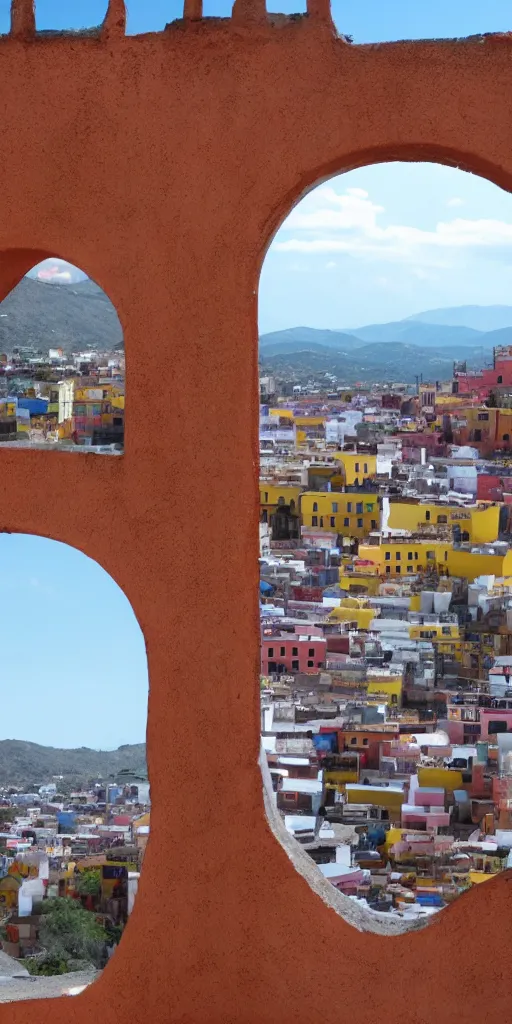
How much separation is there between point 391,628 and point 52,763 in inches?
214

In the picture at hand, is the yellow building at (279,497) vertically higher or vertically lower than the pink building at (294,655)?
higher

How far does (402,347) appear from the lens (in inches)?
1051

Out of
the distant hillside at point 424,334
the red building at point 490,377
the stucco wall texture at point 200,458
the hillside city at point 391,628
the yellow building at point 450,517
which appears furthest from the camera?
the distant hillside at point 424,334

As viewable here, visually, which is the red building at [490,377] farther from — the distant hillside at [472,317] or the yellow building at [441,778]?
the yellow building at [441,778]

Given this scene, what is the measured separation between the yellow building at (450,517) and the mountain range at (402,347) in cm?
411

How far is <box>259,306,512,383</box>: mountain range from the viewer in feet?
79.7

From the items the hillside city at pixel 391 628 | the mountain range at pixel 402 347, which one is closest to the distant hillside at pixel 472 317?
the mountain range at pixel 402 347

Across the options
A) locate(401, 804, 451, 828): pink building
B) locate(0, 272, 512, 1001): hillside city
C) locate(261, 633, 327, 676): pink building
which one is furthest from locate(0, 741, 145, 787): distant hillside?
locate(261, 633, 327, 676): pink building

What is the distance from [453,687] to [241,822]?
9852 mm

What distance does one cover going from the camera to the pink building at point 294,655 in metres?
12.1

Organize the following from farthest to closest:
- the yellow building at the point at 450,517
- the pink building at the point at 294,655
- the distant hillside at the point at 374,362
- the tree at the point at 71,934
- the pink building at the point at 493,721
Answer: the distant hillside at the point at 374,362, the yellow building at the point at 450,517, the pink building at the point at 294,655, the pink building at the point at 493,721, the tree at the point at 71,934

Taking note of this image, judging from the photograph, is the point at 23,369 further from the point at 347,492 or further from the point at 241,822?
the point at 241,822

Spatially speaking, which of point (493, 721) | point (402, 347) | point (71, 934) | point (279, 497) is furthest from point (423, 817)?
point (402, 347)

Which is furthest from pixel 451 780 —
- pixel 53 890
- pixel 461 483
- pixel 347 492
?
pixel 461 483
